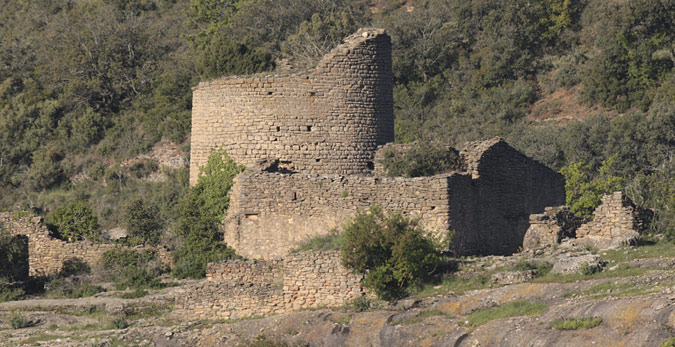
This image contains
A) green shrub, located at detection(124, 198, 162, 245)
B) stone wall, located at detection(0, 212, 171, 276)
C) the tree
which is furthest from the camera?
green shrub, located at detection(124, 198, 162, 245)

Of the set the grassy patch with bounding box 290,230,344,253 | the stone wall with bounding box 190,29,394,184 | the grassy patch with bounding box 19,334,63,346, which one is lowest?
the grassy patch with bounding box 19,334,63,346

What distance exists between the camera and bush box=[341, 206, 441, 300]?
20.9 metres

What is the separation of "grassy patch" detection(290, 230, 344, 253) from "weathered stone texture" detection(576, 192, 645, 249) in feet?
16.0

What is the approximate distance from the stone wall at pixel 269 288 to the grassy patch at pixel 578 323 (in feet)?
18.8

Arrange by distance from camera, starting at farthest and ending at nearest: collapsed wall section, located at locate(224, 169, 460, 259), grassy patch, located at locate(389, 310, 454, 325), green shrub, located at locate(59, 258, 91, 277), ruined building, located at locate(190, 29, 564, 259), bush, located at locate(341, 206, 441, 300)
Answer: green shrub, located at locate(59, 258, 91, 277), ruined building, located at locate(190, 29, 564, 259), collapsed wall section, located at locate(224, 169, 460, 259), bush, located at locate(341, 206, 441, 300), grassy patch, located at locate(389, 310, 454, 325)

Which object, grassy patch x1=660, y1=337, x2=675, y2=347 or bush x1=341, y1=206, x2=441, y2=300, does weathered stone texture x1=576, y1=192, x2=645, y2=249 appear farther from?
grassy patch x1=660, y1=337, x2=675, y2=347

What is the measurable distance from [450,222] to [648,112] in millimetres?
24983

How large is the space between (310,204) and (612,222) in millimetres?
6141

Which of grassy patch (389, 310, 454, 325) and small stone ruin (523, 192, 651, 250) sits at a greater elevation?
small stone ruin (523, 192, 651, 250)

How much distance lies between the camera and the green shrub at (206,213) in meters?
26.0

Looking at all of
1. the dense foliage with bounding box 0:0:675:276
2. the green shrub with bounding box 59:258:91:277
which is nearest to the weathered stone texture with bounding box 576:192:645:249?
the dense foliage with bounding box 0:0:675:276

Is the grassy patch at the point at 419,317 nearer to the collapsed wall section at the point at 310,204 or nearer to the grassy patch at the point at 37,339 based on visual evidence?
the collapsed wall section at the point at 310,204

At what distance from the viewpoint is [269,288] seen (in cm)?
2206

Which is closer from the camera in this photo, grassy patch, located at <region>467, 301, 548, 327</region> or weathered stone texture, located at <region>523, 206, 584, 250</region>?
grassy patch, located at <region>467, 301, 548, 327</region>
